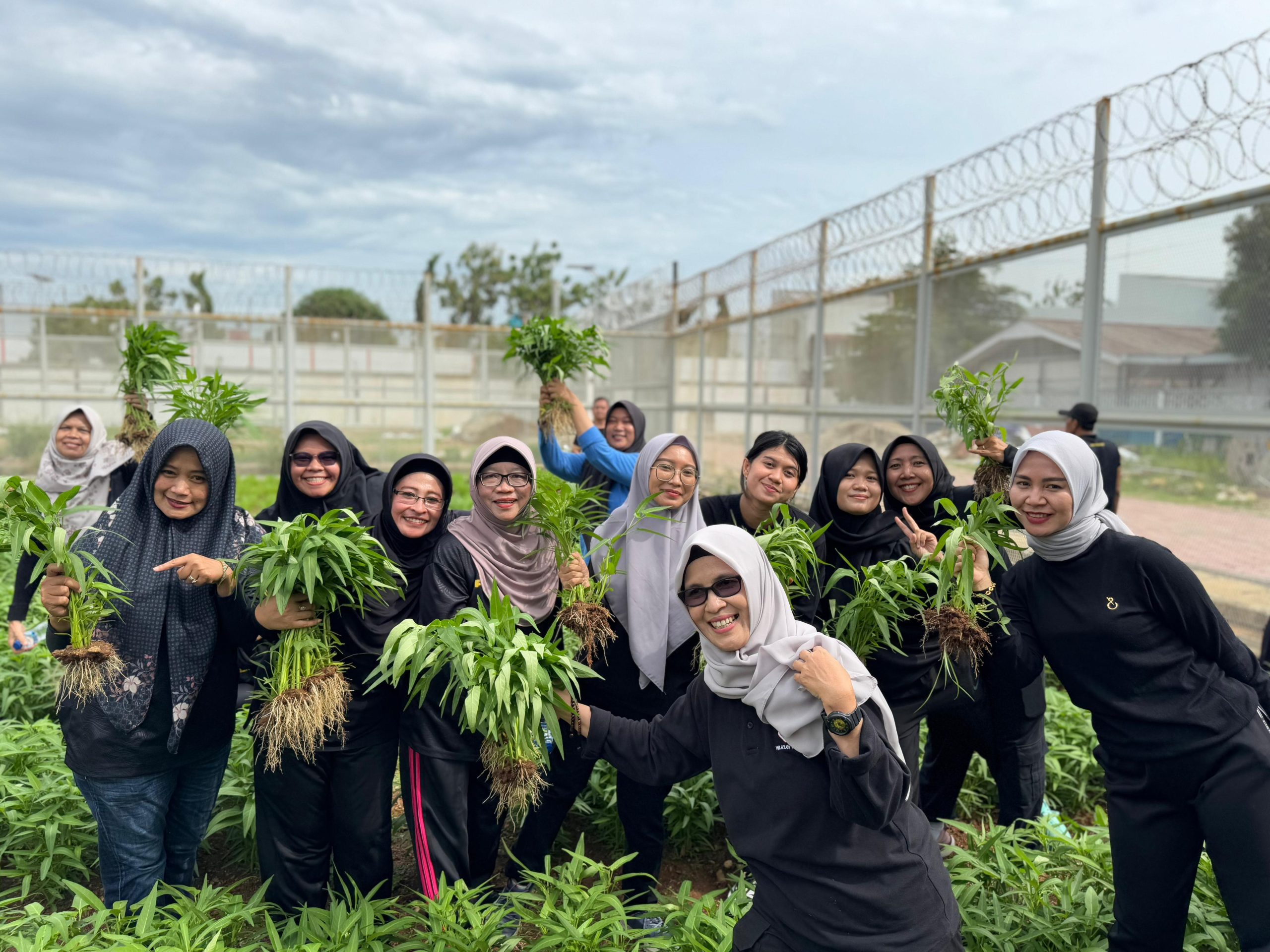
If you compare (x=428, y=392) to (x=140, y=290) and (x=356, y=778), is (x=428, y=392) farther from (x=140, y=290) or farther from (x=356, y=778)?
(x=356, y=778)

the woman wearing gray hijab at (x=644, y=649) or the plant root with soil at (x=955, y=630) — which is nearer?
the plant root with soil at (x=955, y=630)

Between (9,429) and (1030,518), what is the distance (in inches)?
600

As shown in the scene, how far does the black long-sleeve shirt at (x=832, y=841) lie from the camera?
7.03 ft

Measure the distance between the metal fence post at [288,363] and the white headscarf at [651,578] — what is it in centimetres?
1205

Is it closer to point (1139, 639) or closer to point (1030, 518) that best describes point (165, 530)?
point (1030, 518)

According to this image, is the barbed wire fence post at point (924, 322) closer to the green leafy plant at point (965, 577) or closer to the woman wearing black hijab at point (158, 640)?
the green leafy plant at point (965, 577)

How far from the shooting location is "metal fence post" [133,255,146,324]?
13.3 metres

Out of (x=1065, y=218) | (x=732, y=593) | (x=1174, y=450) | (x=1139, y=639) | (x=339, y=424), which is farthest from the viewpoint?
(x=339, y=424)

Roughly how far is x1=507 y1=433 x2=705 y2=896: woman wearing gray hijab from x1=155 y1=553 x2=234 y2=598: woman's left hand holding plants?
1295 millimetres

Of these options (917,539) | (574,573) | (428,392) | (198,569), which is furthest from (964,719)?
(428,392)

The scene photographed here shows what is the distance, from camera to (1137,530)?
6.18 meters

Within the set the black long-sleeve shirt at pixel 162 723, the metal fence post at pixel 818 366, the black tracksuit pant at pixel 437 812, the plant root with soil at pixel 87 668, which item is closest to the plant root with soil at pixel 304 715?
the black long-sleeve shirt at pixel 162 723

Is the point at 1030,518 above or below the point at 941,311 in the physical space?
below

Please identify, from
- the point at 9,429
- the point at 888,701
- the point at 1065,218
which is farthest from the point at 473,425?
the point at 888,701
